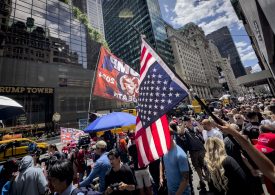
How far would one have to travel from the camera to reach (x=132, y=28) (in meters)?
93.9

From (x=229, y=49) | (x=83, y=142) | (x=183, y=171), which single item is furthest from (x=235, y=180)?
(x=229, y=49)

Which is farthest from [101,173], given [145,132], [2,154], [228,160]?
[2,154]

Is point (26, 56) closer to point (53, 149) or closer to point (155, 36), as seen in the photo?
point (53, 149)

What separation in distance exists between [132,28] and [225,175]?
→ 100180 mm

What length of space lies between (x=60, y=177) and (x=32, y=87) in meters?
43.6

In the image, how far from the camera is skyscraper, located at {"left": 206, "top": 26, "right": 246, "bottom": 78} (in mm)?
165000

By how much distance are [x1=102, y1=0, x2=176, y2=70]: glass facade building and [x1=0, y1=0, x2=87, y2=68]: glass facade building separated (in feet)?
99.5

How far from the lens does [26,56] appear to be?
134 feet

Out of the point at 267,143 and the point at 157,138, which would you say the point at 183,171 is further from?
the point at 267,143

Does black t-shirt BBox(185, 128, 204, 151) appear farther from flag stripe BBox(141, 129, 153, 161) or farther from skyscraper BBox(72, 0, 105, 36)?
skyscraper BBox(72, 0, 105, 36)

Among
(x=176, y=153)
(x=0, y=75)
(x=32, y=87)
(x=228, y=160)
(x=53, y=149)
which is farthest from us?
(x=32, y=87)

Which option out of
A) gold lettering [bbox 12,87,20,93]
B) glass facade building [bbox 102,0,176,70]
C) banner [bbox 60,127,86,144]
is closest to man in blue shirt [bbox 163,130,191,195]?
banner [bbox 60,127,86,144]

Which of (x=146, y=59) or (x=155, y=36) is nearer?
(x=146, y=59)

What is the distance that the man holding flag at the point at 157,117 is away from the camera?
271cm
